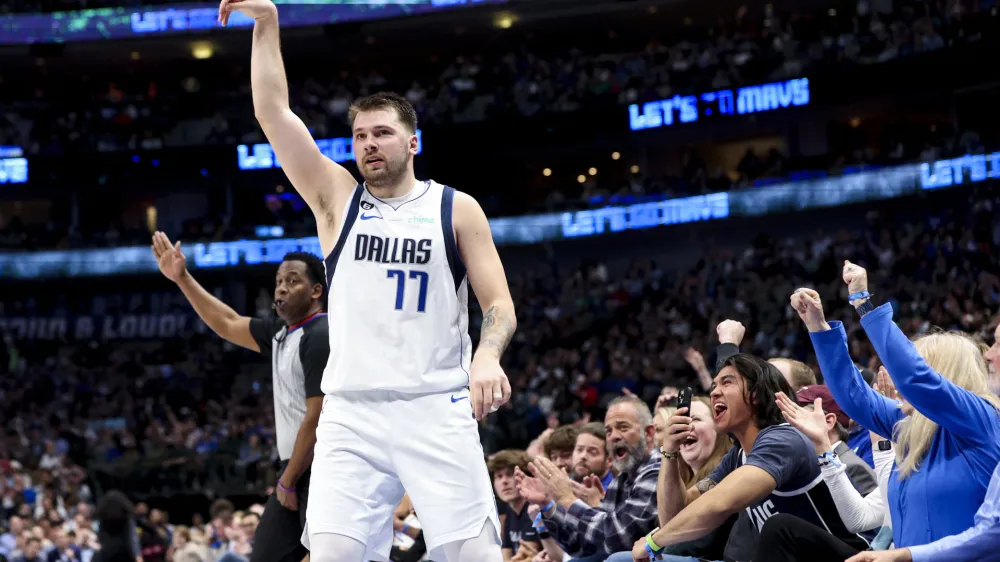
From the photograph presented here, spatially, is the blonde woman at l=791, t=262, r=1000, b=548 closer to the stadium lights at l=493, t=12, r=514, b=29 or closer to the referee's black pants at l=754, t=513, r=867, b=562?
the referee's black pants at l=754, t=513, r=867, b=562

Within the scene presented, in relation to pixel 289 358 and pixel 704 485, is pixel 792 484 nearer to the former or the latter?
pixel 704 485

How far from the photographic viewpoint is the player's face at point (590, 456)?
20.7 ft

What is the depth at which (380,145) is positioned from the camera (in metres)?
3.80

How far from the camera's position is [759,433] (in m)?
4.67

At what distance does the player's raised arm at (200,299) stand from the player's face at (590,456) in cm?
187

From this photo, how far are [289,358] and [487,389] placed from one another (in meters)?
2.34

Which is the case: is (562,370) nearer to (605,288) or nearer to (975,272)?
(605,288)

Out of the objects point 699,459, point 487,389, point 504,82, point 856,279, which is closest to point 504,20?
point 504,82

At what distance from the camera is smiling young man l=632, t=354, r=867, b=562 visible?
4.39 meters

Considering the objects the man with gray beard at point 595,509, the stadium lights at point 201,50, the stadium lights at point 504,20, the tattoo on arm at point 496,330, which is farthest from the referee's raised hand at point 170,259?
the stadium lights at point 201,50

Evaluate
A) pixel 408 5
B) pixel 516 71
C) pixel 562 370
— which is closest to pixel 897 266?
pixel 562 370

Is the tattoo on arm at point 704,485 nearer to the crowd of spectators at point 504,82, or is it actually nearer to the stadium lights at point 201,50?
the crowd of spectators at point 504,82

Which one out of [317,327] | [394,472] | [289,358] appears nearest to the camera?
[394,472]

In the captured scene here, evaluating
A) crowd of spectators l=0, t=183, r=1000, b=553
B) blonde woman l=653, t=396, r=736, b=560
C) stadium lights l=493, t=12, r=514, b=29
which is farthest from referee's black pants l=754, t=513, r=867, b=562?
stadium lights l=493, t=12, r=514, b=29
